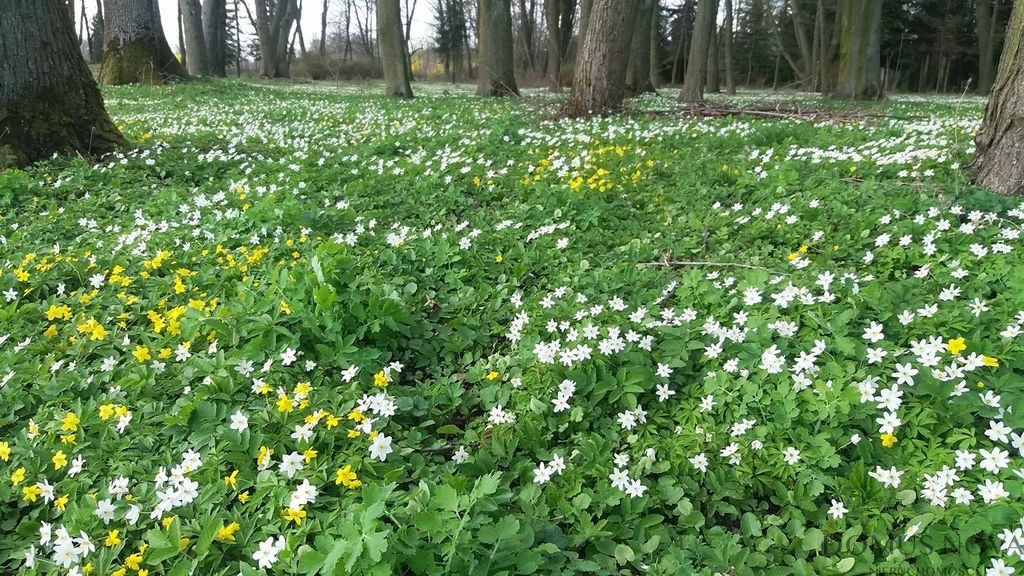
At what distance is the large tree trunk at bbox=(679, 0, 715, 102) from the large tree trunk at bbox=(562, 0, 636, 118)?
446 centimetres

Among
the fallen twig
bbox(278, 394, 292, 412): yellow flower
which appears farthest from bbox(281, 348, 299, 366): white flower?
the fallen twig

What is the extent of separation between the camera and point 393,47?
14.5 m

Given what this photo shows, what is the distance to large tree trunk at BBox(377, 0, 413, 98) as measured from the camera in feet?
45.2

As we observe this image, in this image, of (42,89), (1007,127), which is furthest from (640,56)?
(42,89)

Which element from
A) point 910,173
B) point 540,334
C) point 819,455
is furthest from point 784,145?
point 819,455

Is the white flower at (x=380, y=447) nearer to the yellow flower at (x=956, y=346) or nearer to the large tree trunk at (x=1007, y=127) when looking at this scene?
the yellow flower at (x=956, y=346)

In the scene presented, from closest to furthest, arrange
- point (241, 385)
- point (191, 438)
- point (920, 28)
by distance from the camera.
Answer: point (191, 438)
point (241, 385)
point (920, 28)

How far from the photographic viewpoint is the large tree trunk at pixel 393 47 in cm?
1378

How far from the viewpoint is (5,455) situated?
221cm

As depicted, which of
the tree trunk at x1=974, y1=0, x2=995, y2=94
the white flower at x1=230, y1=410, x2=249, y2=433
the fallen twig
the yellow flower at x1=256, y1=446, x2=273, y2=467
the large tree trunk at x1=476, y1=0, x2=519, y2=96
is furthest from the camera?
the tree trunk at x1=974, y1=0, x2=995, y2=94

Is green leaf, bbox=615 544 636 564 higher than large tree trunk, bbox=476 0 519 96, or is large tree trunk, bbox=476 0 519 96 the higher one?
large tree trunk, bbox=476 0 519 96

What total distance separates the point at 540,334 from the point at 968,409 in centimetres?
170

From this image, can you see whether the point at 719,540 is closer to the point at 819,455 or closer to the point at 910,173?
the point at 819,455

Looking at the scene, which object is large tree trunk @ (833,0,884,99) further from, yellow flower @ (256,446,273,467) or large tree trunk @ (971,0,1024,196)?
yellow flower @ (256,446,273,467)
